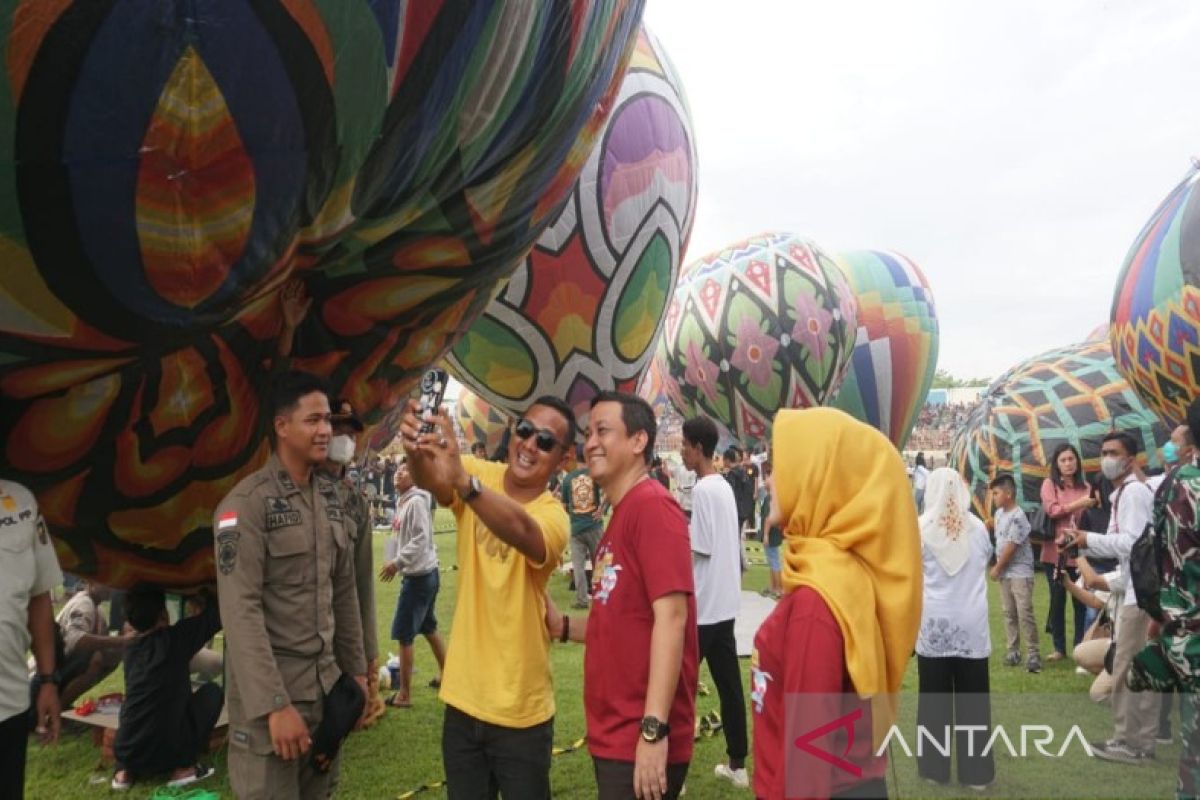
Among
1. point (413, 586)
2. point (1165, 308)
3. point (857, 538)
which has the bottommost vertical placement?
point (413, 586)

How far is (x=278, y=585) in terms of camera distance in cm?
264

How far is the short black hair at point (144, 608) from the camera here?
4.08 metres

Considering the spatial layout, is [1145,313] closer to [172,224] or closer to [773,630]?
[773,630]

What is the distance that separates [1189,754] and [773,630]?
1.91 meters

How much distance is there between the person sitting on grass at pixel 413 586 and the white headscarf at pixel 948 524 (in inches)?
124

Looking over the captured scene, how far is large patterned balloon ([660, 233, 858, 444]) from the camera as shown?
14.9 m

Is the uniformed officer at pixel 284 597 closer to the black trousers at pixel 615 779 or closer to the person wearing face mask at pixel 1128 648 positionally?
the black trousers at pixel 615 779

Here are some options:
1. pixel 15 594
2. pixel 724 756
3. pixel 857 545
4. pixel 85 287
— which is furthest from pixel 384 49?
pixel 724 756

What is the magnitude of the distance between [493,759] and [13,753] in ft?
4.81

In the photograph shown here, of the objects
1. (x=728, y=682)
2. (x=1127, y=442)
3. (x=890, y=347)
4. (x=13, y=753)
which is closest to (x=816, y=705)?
(x=13, y=753)

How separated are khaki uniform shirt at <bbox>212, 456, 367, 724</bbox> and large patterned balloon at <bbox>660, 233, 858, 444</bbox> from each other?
12303mm

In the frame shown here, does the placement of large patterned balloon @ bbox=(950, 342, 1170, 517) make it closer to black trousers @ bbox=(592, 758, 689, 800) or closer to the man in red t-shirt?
the man in red t-shirt

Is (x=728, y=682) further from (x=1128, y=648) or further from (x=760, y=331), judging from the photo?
(x=760, y=331)

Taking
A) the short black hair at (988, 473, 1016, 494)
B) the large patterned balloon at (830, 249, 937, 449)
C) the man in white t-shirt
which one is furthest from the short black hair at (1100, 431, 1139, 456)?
the large patterned balloon at (830, 249, 937, 449)
